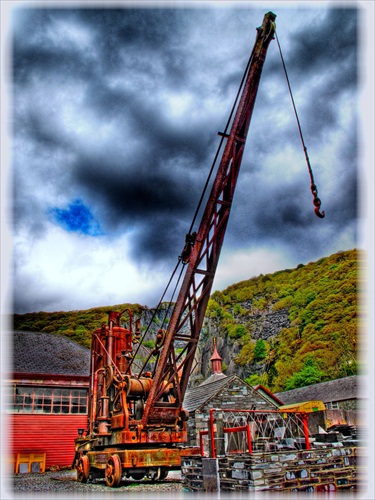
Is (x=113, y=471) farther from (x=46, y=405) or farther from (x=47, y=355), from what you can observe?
(x=47, y=355)

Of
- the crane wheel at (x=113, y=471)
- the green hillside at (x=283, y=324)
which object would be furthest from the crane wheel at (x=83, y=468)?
the green hillside at (x=283, y=324)

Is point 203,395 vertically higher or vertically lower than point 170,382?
lower

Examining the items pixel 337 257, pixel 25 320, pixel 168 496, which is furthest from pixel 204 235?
pixel 337 257

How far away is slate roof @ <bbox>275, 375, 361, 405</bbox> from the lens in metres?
34.3

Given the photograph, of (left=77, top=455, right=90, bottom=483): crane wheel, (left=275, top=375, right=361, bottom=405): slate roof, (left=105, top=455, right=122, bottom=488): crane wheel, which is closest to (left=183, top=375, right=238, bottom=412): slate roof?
(left=77, top=455, right=90, bottom=483): crane wheel

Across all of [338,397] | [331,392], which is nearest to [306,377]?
[331,392]

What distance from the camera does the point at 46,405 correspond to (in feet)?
59.4

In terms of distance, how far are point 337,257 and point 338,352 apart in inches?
1615

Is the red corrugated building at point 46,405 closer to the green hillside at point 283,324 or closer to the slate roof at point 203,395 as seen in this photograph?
the slate roof at point 203,395

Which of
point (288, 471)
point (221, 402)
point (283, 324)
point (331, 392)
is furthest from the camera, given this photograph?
point (283, 324)

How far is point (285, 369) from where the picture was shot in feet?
193

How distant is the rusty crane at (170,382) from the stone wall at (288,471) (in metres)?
1.86

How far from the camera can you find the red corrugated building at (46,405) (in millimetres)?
17406

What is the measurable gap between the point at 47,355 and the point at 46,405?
8.17 ft
